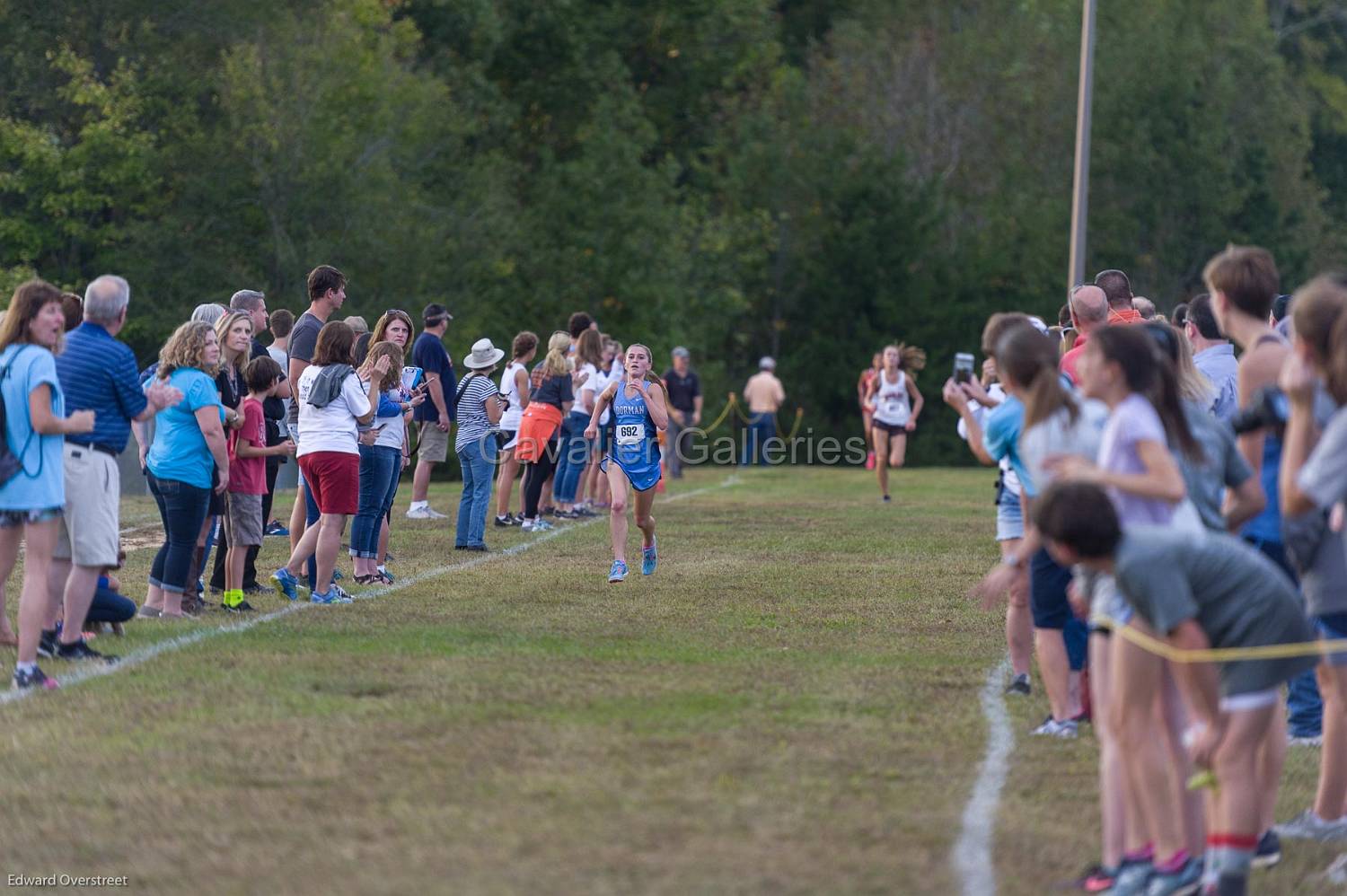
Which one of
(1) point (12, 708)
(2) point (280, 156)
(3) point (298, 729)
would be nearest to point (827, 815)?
(3) point (298, 729)

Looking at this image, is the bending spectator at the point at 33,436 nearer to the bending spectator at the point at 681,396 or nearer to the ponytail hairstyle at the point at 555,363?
the ponytail hairstyle at the point at 555,363

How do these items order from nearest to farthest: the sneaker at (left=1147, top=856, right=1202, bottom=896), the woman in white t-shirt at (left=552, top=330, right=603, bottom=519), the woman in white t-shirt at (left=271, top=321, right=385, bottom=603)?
the sneaker at (left=1147, top=856, right=1202, bottom=896), the woman in white t-shirt at (left=271, top=321, right=385, bottom=603), the woman in white t-shirt at (left=552, top=330, right=603, bottom=519)

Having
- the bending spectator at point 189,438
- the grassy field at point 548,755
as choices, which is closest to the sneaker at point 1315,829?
the grassy field at point 548,755

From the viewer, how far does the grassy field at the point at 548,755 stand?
606 cm

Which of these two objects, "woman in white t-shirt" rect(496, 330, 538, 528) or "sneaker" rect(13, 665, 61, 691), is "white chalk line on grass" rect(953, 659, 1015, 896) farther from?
"woman in white t-shirt" rect(496, 330, 538, 528)

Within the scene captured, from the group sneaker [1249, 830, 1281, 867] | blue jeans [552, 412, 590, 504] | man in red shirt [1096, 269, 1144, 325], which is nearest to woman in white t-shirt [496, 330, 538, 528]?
blue jeans [552, 412, 590, 504]

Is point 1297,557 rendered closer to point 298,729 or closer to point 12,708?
point 298,729

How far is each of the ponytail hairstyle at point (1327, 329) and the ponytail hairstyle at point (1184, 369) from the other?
1301 mm

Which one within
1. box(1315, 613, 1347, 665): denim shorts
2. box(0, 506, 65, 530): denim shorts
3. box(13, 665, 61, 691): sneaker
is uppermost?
box(0, 506, 65, 530): denim shorts

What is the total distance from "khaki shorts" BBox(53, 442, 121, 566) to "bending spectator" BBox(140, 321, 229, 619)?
1429 mm

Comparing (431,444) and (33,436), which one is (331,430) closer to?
(33,436)

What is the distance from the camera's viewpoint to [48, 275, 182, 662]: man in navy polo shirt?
30.0 ft

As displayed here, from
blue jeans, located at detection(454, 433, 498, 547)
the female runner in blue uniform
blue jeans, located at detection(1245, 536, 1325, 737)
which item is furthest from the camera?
blue jeans, located at detection(454, 433, 498, 547)

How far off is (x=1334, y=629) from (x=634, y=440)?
805 cm
